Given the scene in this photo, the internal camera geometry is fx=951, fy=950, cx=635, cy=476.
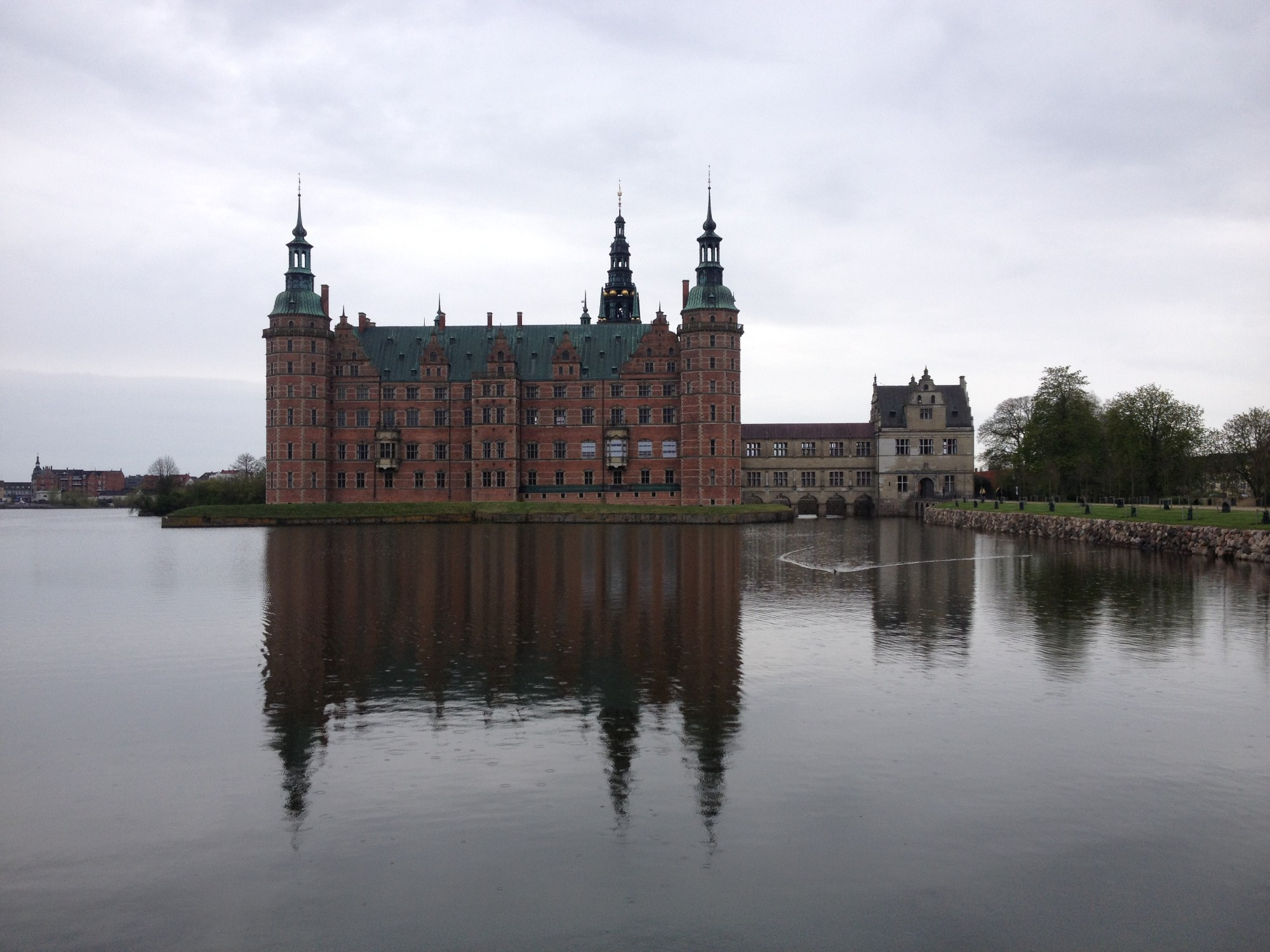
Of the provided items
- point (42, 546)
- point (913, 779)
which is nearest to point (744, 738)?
point (913, 779)

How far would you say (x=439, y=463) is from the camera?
85.1m

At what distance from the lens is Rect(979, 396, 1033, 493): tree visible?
94.3 m

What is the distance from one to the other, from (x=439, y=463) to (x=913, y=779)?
77035 mm

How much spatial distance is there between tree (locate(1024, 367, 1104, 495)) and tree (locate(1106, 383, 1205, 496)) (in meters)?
2.31

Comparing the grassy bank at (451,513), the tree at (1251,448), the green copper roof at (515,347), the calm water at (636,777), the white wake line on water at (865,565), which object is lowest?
the calm water at (636,777)

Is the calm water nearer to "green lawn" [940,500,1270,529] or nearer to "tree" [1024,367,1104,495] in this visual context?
"green lawn" [940,500,1270,529]

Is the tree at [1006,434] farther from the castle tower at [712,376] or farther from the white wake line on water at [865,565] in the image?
the white wake line on water at [865,565]

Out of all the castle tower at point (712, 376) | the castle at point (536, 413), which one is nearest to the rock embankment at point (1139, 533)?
the castle tower at point (712, 376)

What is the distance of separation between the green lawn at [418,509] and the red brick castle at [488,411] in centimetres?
604

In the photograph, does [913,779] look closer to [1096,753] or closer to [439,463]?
[1096,753]

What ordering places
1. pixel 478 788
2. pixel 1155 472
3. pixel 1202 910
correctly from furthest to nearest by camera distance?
pixel 1155 472 → pixel 478 788 → pixel 1202 910

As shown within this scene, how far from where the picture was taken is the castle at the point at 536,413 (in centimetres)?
8019

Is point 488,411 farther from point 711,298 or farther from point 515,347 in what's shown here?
point 711,298

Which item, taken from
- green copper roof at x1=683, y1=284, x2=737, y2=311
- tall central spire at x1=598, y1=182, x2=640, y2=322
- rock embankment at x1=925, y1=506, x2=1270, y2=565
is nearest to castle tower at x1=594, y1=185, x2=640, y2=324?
tall central spire at x1=598, y1=182, x2=640, y2=322
